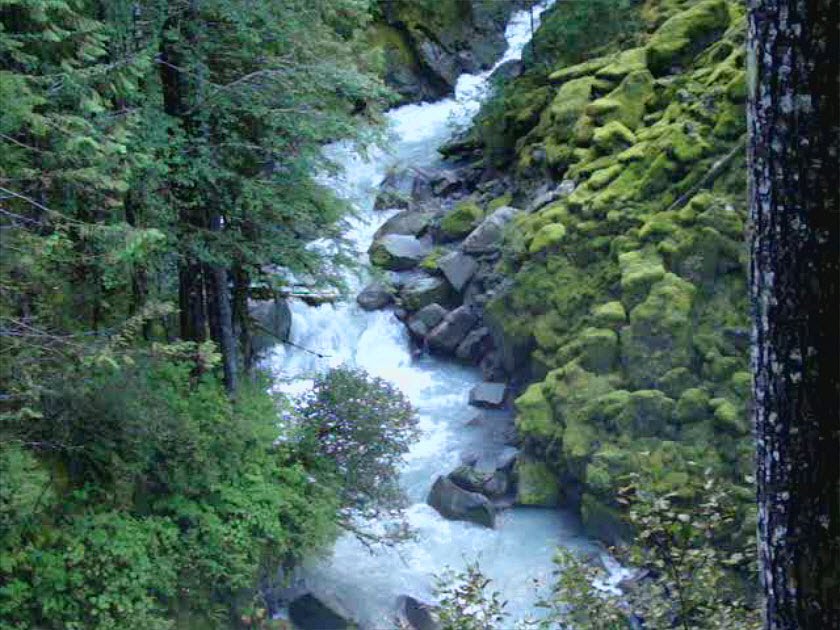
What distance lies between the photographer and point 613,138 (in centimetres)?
1805

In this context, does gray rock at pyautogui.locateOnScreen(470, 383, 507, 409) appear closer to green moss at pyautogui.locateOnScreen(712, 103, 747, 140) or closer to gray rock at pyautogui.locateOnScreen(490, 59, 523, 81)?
green moss at pyautogui.locateOnScreen(712, 103, 747, 140)

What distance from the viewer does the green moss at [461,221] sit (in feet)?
66.5

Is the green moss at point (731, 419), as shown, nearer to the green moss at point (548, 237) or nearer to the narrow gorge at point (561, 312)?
the narrow gorge at point (561, 312)

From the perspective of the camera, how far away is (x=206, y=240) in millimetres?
11430

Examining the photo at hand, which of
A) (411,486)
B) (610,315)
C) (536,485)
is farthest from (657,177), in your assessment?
(411,486)

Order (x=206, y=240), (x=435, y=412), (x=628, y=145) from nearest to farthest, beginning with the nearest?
1. (x=206, y=240)
2. (x=435, y=412)
3. (x=628, y=145)

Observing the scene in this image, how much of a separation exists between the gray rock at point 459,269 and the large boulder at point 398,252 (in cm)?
135

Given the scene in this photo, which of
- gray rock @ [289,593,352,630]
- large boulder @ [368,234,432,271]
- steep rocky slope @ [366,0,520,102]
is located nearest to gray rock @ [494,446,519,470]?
gray rock @ [289,593,352,630]

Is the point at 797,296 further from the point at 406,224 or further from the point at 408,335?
the point at 406,224

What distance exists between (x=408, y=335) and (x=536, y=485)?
4.92m

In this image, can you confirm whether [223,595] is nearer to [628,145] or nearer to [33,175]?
[33,175]

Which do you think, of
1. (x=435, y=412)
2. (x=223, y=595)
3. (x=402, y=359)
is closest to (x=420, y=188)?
(x=402, y=359)

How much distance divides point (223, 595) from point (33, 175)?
15.8 ft

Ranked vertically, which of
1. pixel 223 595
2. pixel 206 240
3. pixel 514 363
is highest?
pixel 206 240
